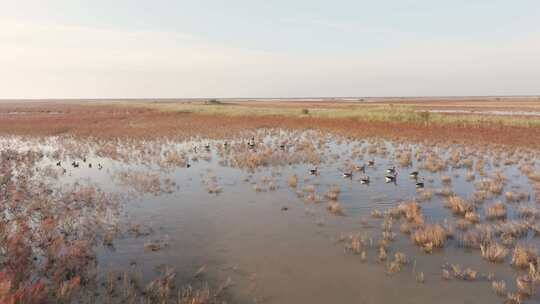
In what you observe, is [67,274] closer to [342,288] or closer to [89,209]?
[89,209]

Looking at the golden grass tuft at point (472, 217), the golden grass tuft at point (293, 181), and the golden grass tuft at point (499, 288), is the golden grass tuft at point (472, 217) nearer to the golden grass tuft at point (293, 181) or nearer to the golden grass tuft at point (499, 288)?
the golden grass tuft at point (499, 288)

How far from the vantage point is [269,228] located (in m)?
9.24

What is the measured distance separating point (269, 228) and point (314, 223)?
58.2 inches

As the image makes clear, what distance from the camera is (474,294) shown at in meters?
5.78

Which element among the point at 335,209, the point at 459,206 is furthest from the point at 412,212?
the point at 335,209

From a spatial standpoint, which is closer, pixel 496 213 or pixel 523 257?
pixel 523 257

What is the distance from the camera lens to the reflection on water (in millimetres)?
6305

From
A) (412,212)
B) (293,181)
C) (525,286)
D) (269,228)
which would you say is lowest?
(269,228)

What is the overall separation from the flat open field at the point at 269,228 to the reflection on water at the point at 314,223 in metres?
0.05

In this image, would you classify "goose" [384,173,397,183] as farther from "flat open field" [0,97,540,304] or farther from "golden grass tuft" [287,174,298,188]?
"golden grass tuft" [287,174,298,188]

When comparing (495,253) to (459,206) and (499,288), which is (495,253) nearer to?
(499,288)

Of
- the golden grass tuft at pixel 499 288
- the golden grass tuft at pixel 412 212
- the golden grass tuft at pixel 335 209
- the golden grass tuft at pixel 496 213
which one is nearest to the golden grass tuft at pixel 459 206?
the golden grass tuft at pixel 496 213

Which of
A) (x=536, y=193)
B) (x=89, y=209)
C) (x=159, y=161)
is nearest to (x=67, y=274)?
(x=89, y=209)

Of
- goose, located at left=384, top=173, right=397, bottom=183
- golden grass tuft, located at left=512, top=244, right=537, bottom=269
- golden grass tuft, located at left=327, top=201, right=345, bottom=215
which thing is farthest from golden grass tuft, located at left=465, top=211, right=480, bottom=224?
goose, located at left=384, top=173, right=397, bottom=183
